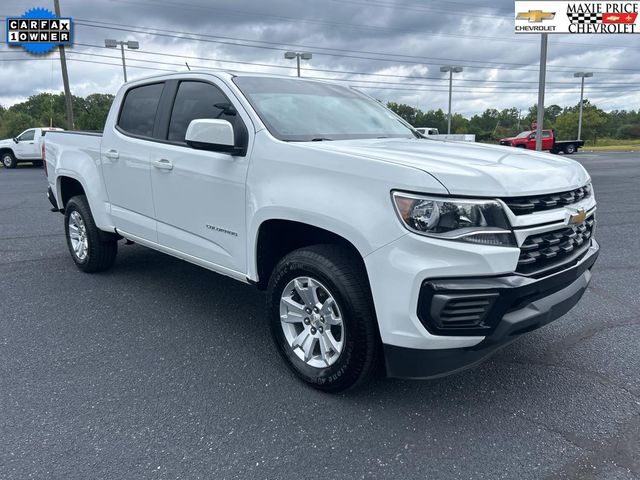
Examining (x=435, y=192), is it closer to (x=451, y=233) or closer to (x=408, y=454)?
(x=451, y=233)

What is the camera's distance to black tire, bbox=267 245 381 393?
2.72 metres

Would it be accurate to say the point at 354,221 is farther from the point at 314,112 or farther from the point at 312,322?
the point at 314,112

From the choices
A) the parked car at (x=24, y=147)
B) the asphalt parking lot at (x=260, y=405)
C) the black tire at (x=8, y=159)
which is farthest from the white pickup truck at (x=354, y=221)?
the black tire at (x=8, y=159)

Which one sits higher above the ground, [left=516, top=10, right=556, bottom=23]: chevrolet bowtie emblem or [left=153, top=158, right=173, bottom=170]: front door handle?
[left=516, top=10, right=556, bottom=23]: chevrolet bowtie emblem

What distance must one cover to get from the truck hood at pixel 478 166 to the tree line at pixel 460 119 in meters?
55.7

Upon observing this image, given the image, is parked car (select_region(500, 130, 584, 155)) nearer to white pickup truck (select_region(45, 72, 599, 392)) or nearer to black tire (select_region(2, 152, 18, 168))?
black tire (select_region(2, 152, 18, 168))

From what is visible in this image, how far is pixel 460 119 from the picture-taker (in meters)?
95.4

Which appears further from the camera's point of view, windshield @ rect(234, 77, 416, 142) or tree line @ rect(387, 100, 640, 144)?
tree line @ rect(387, 100, 640, 144)

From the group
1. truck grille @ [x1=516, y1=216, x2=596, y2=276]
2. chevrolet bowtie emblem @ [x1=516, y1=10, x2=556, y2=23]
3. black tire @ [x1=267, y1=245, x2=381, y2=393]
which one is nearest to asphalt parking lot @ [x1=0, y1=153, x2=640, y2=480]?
black tire @ [x1=267, y1=245, x2=381, y2=393]

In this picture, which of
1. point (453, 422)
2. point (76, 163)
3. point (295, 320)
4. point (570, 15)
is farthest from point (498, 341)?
point (570, 15)

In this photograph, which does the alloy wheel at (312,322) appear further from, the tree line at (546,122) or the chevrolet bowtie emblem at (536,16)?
the tree line at (546,122)

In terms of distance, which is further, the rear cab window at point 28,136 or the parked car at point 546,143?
the parked car at point 546,143

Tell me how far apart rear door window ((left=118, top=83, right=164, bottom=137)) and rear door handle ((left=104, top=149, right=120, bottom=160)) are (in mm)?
216

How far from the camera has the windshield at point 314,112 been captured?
3.47 meters
